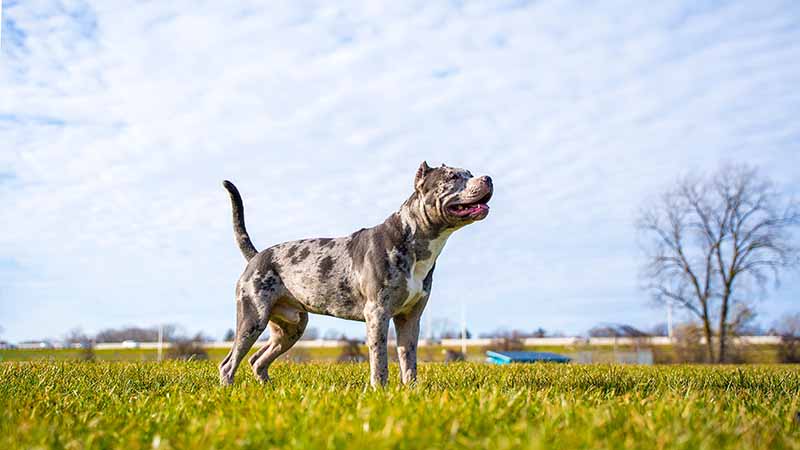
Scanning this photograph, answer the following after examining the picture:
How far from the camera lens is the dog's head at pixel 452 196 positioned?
657cm

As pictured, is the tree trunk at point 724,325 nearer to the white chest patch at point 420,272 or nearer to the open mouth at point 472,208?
the white chest patch at point 420,272

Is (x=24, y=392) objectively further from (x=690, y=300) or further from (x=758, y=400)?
(x=690, y=300)

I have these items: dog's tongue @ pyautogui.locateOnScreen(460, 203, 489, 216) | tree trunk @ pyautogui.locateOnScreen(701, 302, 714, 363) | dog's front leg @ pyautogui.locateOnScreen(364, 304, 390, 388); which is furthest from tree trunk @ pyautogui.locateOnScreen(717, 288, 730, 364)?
dog's front leg @ pyautogui.locateOnScreen(364, 304, 390, 388)

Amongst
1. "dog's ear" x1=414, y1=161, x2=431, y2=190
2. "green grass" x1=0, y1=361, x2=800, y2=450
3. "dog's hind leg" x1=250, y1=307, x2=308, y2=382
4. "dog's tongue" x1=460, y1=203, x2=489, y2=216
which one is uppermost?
"dog's ear" x1=414, y1=161, x2=431, y2=190

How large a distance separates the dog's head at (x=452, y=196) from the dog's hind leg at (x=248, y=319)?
79.6 inches

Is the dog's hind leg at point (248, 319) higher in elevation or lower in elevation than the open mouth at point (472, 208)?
lower

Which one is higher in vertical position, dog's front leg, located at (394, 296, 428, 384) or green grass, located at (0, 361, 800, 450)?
dog's front leg, located at (394, 296, 428, 384)

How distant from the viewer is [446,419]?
3949 millimetres

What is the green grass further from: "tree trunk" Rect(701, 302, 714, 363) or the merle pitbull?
A: "tree trunk" Rect(701, 302, 714, 363)

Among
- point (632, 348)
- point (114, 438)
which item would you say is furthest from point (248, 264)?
point (632, 348)

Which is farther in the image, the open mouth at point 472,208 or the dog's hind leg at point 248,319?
the dog's hind leg at point 248,319

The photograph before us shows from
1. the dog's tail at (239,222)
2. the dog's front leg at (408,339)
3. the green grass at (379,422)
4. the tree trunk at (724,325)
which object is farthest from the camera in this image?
the tree trunk at (724,325)

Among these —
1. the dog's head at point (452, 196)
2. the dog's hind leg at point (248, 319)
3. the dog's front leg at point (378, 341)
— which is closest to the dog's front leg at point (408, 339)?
the dog's front leg at point (378, 341)

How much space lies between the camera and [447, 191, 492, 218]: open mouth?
657 cm
